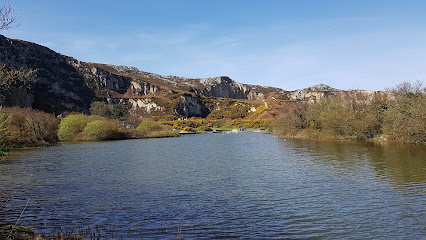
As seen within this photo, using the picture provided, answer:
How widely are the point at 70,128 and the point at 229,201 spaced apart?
55.2m

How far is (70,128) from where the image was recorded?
6081cm

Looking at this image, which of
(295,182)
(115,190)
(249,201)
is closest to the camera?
(249,201)

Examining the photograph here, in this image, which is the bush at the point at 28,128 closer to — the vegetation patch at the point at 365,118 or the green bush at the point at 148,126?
the green bush at the point at 148,126

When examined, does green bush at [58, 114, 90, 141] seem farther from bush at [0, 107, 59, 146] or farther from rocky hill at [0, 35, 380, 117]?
rocky hill at [0, 35, 380, 117]

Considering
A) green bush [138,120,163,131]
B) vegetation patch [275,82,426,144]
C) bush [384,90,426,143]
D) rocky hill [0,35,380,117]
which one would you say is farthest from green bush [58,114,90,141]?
bush [384,90,426,143]

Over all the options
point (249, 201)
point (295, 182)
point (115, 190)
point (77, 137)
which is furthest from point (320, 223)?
point (77, 137)

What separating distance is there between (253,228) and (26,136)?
152 ft

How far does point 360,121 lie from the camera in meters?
48.3

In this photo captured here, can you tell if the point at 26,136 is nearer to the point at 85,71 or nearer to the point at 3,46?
the point at 3,46

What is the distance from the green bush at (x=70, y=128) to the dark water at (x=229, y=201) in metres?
39.6

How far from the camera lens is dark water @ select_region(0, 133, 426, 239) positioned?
32.7ft

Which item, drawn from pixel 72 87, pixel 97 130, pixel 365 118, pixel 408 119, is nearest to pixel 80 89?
pixel 72 87

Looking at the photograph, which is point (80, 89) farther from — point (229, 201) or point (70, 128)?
point (229, 201)

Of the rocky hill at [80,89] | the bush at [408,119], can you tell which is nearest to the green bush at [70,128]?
the rocky hill at [80,89]
